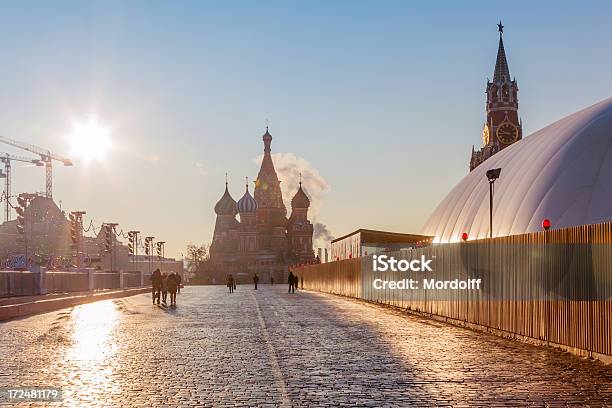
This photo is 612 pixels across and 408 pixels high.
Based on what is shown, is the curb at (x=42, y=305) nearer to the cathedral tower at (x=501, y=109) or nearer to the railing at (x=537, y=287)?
the railing at (x=537, y=287)

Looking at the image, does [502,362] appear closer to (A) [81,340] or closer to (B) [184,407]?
(B) [184,407]

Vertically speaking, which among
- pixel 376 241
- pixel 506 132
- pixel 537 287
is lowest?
pixel 537 287

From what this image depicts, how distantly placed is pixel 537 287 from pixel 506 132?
15643cm

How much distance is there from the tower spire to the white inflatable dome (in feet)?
359

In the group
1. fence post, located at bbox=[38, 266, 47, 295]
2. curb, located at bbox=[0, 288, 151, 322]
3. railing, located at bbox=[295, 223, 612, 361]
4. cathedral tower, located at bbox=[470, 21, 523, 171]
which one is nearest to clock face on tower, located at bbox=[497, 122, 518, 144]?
cathedral tower, located at bbox=[470, 21, 523, 171]

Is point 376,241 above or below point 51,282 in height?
above

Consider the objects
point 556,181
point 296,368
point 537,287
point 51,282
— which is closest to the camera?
point 296,368

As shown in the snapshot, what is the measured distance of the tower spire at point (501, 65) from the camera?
173125mm

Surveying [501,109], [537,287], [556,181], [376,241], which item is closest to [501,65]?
[501,109]

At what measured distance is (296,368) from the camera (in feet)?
46.6

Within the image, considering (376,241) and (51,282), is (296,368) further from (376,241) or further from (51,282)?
(376,241)

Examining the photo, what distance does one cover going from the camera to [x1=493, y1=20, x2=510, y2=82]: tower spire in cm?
17312

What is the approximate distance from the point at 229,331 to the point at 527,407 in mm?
13917

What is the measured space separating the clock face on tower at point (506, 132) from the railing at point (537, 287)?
14288 centimetres
